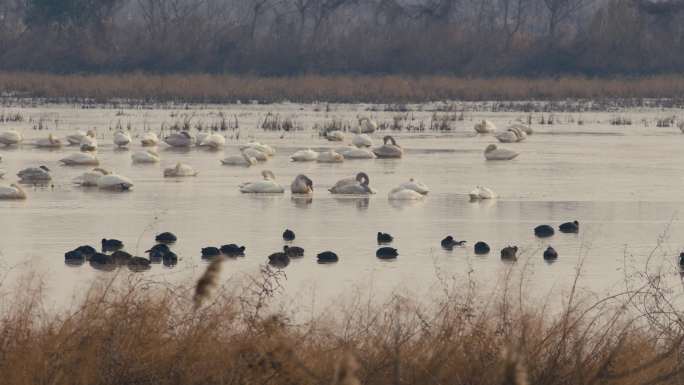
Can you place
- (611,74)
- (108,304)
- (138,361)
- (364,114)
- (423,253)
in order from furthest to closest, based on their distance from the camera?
(611,74), (364,114), (423,253), (108,304), (138,361)

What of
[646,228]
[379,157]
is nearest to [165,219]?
[646,228]

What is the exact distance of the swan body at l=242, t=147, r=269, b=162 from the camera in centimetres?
2400

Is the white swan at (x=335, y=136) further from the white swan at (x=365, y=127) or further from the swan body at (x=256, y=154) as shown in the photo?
the swan body at (x=256, y=154)

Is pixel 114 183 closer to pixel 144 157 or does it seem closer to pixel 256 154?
pixel 144 157

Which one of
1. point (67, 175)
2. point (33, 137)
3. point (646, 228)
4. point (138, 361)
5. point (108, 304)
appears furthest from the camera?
point (33, 137)

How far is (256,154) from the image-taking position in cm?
2417

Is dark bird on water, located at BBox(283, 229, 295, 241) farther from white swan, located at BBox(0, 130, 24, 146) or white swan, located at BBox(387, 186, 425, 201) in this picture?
white swan, located at BBox(0, 130, 24, 146)

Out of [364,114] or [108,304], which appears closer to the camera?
[108,304]

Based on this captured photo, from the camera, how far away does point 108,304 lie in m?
7.55

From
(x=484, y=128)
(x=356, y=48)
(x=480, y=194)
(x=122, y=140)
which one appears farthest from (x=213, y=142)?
(x=356, y=48)

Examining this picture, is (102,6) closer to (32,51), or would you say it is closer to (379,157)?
(32,51)

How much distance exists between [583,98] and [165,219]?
36157mm

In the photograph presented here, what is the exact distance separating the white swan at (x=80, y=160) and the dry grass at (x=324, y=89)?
76.2 feet

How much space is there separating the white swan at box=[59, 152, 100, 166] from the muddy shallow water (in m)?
0.32
